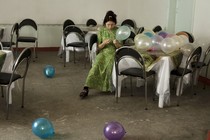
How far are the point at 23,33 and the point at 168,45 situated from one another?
406cm

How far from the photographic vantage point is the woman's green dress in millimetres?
3936

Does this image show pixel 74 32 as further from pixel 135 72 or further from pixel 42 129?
pixel 42 129

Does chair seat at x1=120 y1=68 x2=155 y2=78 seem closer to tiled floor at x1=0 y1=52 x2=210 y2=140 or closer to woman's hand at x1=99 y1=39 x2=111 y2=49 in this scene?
tiled floor at x1=0 y1=52 x2=210 y2=140

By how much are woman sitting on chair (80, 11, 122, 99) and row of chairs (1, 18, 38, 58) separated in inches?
86.1

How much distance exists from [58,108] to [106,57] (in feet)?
3.28

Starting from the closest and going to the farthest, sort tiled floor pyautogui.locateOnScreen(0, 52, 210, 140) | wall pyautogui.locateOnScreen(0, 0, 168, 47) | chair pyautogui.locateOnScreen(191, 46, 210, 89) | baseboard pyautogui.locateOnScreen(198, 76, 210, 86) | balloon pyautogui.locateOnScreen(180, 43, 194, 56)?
tiled floor pyautogui.locateOnScreen(0, 52, 210, 140)
balloon pyautogui.locateOnScreen(180, 43, 194, 56)
chair pyautogui.locateOnScreen(191, 46, 210, 89)
baseboard pyautogui.locateOnScreen(198, 76, 210, 86)
wall pyautogui.locateOnScreen(0, 0, 168, 47)

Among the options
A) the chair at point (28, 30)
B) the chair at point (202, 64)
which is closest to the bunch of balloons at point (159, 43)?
the chair at point (202, 64)

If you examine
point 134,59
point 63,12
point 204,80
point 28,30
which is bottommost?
point 204,80

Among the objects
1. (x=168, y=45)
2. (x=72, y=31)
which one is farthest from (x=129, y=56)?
(x=72, y=31)

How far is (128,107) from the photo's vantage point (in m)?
3.58

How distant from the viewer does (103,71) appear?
3945mm

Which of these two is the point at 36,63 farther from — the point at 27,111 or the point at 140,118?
the point at 140,118

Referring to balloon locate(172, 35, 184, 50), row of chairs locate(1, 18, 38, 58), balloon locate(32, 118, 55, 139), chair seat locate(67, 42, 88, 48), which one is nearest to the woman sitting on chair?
balloon locate(172, 35, 184, 50)

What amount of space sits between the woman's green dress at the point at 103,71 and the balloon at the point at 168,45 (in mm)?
721
